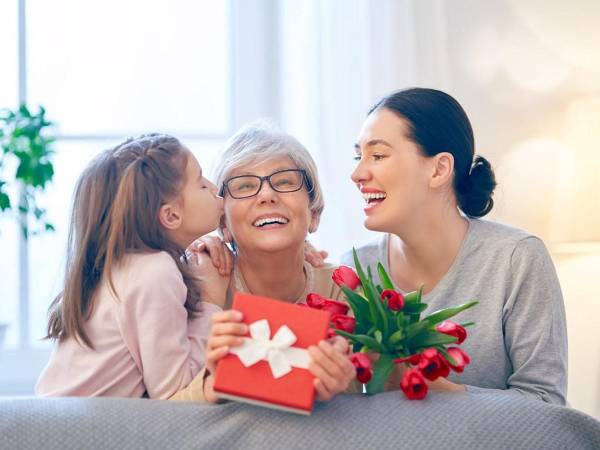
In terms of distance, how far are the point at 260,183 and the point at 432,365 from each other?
2.31 feet

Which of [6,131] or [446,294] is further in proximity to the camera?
[6,131]

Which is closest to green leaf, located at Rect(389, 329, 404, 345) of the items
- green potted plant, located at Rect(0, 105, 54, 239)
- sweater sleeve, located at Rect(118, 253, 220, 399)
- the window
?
sweater sleeve, located at Rect(118, 253, 220, 399)

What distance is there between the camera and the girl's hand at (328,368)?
1246mm

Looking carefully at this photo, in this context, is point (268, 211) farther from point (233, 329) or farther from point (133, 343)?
point (233, 329)

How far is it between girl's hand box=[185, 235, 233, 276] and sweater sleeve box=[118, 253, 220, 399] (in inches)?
16.7

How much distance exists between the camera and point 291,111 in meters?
3.13

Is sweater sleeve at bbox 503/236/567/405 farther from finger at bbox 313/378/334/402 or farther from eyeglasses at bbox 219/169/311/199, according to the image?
finger at bbox 313/378/334/402

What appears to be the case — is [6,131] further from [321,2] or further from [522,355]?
[522,355]

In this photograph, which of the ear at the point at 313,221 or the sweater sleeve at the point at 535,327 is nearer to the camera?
the sweater sleeve at the point at 535,327

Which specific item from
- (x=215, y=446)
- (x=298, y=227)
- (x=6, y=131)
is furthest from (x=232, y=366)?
(x=6, y=131)

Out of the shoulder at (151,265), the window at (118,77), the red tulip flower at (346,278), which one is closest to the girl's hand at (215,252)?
the shoulder at (151,265)

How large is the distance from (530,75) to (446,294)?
5.04 feet

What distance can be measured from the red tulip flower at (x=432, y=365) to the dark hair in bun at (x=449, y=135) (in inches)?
30.6

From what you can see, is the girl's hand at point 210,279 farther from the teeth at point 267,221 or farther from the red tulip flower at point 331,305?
the red tulip flower at point 331,305
